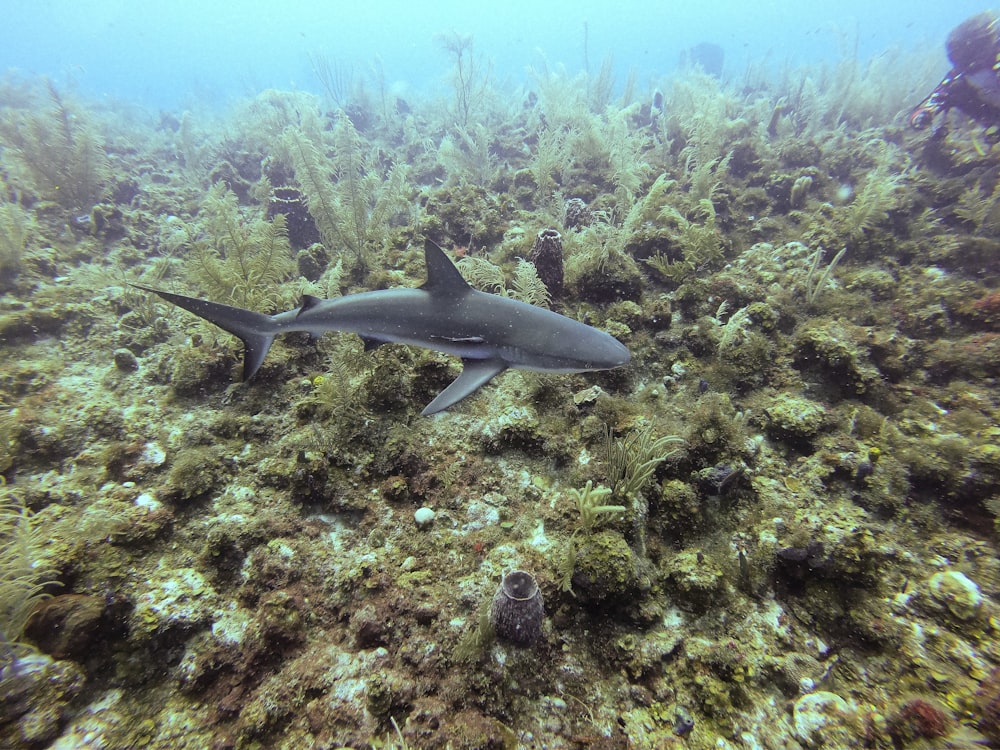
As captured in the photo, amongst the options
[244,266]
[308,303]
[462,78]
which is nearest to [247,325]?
[308,303]

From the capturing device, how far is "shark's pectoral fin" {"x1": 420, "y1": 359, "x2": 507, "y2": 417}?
3.90 m

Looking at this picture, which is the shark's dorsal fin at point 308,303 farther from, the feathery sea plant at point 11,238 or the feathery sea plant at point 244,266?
the feathery sea plant at point 11,238

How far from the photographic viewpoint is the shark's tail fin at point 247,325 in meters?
4.46

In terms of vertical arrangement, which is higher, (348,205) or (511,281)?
(348,205)

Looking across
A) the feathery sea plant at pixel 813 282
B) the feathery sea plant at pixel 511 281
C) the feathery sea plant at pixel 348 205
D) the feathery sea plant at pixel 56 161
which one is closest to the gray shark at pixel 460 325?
the feathery sea plant at pixel 511 281

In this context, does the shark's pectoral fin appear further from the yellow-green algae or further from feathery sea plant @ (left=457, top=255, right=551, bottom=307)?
feathery sea plant @ (left=457, top=255, right=551, bottom=307)

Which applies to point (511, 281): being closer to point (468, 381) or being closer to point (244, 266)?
point (468, 381)

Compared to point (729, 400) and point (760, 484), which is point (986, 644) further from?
point (729, 400)

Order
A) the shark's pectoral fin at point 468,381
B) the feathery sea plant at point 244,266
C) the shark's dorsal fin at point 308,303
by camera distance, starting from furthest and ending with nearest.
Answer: the feathery sea plant at point 244,266 < the shark's dorsal fin at point 308,303 < the shark's pectoral fin at point 468,381

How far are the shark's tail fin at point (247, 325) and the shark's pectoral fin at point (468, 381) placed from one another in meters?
2.25

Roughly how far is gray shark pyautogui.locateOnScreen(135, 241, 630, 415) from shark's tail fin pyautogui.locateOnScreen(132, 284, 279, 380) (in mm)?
12

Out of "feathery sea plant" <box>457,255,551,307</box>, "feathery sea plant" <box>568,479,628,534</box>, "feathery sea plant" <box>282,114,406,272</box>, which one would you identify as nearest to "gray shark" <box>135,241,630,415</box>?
"feathery sea plant" <box>568,479,628,534</box>

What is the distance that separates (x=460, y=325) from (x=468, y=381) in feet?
2.03

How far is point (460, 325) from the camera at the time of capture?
429 centimetres
